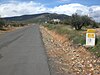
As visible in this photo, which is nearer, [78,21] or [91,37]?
[91,37]

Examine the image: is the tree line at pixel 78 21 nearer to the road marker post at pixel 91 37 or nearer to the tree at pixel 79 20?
the tree at pixel 79 20

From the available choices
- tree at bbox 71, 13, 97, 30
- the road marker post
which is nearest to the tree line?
tree at bbox 71, 13, 97, 30

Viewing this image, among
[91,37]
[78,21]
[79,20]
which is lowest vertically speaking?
[78,21]

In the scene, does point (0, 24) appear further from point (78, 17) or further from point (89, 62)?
point (89, 62)

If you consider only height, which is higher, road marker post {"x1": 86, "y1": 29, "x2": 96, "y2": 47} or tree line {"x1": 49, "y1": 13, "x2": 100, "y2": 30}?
road marker post {"x1": 86, "y1": 29, "x2": 96, "y2": 47}

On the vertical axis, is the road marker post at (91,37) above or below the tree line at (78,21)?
above

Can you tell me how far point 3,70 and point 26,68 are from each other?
46.4 inches

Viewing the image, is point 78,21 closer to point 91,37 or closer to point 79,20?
point 79,20

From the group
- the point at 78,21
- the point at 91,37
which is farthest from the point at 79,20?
the point at 91,37

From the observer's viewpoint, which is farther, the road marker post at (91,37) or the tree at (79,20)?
the tree at (79,20)

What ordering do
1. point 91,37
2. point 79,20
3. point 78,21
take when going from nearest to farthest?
point 91,37, point 78,21, point 79,20

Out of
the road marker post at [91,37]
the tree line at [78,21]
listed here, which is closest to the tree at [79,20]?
the tree line at [78,21]

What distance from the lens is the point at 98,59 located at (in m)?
15.6

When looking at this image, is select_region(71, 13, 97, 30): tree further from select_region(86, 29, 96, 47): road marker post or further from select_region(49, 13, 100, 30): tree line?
select_region(86, 29, 96, 47): road marker post
